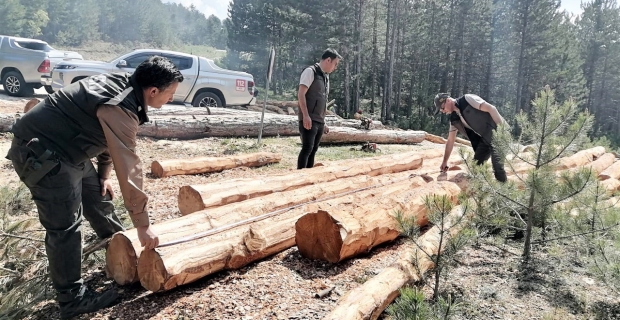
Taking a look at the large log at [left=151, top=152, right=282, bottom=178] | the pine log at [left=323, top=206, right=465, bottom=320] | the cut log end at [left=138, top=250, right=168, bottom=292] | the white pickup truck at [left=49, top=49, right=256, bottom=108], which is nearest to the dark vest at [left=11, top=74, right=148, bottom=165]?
the cut log end at [left=138, top=250, right=168, bottom=292]

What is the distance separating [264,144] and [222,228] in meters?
6.00

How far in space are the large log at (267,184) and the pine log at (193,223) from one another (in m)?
0.29

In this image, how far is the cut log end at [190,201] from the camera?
13.1 ft

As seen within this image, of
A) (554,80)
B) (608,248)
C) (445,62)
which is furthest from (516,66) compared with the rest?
(608,248)

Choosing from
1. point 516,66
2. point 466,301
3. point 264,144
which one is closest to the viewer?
point 466,301

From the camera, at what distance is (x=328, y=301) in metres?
2.87

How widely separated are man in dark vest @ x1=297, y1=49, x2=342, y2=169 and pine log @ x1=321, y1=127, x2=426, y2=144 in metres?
4.40

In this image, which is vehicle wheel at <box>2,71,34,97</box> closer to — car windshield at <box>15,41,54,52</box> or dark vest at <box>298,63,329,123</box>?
car windshield at <box>15,41,54,52</box>

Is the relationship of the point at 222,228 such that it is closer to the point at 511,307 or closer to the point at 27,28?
the point at 511,307

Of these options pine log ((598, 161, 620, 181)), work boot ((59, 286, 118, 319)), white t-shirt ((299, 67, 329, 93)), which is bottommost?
work boot ((59, 286, 118, 319))

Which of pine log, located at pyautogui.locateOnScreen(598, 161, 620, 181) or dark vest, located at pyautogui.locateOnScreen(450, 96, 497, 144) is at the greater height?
dark vest, located at pyautogui.locateOnScreen(450, 96, 497, 144)

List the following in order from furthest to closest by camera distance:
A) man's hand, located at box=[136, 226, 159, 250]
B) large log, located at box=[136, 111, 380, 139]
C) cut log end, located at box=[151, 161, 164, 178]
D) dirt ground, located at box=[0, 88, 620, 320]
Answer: large log, located at box=[136, 111, 380, 139] → cut log end, located at box=[151, 161, 164, 178] → dirt ground, located at box=[0, 88, 620, 320] → man's hand, located at box=[136, 226, 159, 250]

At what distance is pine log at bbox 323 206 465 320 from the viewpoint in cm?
248

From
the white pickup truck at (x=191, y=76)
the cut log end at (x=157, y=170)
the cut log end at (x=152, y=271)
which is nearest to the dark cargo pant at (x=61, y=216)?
the cut log end at (x=152, y=271)
